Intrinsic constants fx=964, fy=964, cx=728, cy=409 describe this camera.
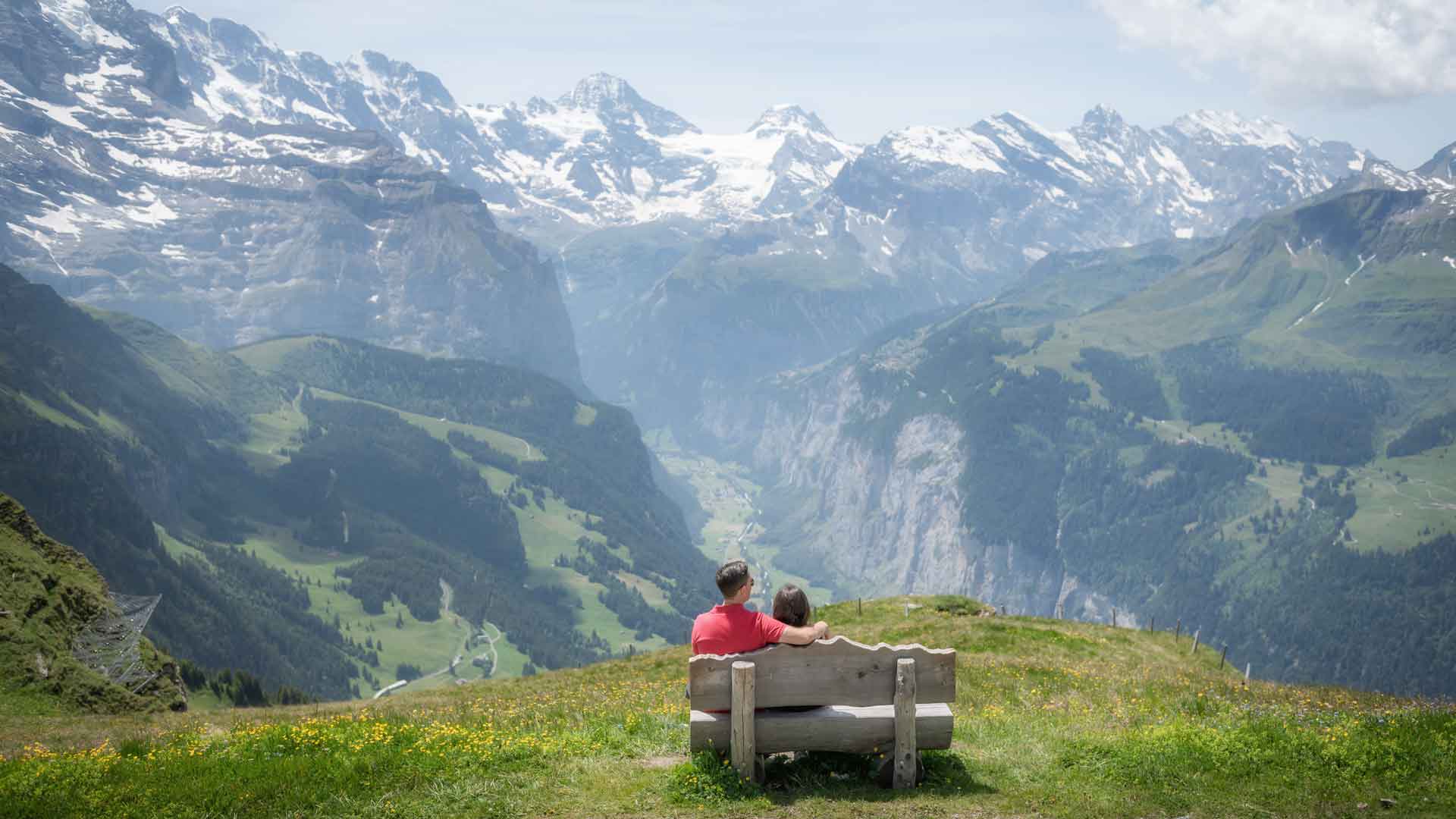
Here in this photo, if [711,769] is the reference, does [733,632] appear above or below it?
above

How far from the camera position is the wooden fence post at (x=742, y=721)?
16.0 m

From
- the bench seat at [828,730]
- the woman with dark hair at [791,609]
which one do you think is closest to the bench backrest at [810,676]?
the bench seat at [828,730]

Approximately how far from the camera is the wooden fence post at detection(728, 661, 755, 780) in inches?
632

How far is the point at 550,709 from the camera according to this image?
28.5 metres

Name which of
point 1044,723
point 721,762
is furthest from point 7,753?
point 1044,723

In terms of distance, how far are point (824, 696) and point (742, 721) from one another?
4.70ft

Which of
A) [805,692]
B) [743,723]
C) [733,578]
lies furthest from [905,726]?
[733,578]

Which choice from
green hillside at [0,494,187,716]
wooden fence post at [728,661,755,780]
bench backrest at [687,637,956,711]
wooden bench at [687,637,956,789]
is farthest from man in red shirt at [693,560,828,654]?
green hillside at [0,494,187,716]

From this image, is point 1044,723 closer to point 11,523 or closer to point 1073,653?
point 1073,653

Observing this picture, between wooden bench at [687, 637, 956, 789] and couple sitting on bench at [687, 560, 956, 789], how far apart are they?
13 mm

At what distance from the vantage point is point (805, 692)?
16266 millimetres

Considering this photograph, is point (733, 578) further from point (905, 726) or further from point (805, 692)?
point (905, 726)

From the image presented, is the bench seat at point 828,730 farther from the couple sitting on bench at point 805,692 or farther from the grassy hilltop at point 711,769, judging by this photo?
the grassy hilltop at point 711,769

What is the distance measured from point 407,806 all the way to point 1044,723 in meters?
15.2
